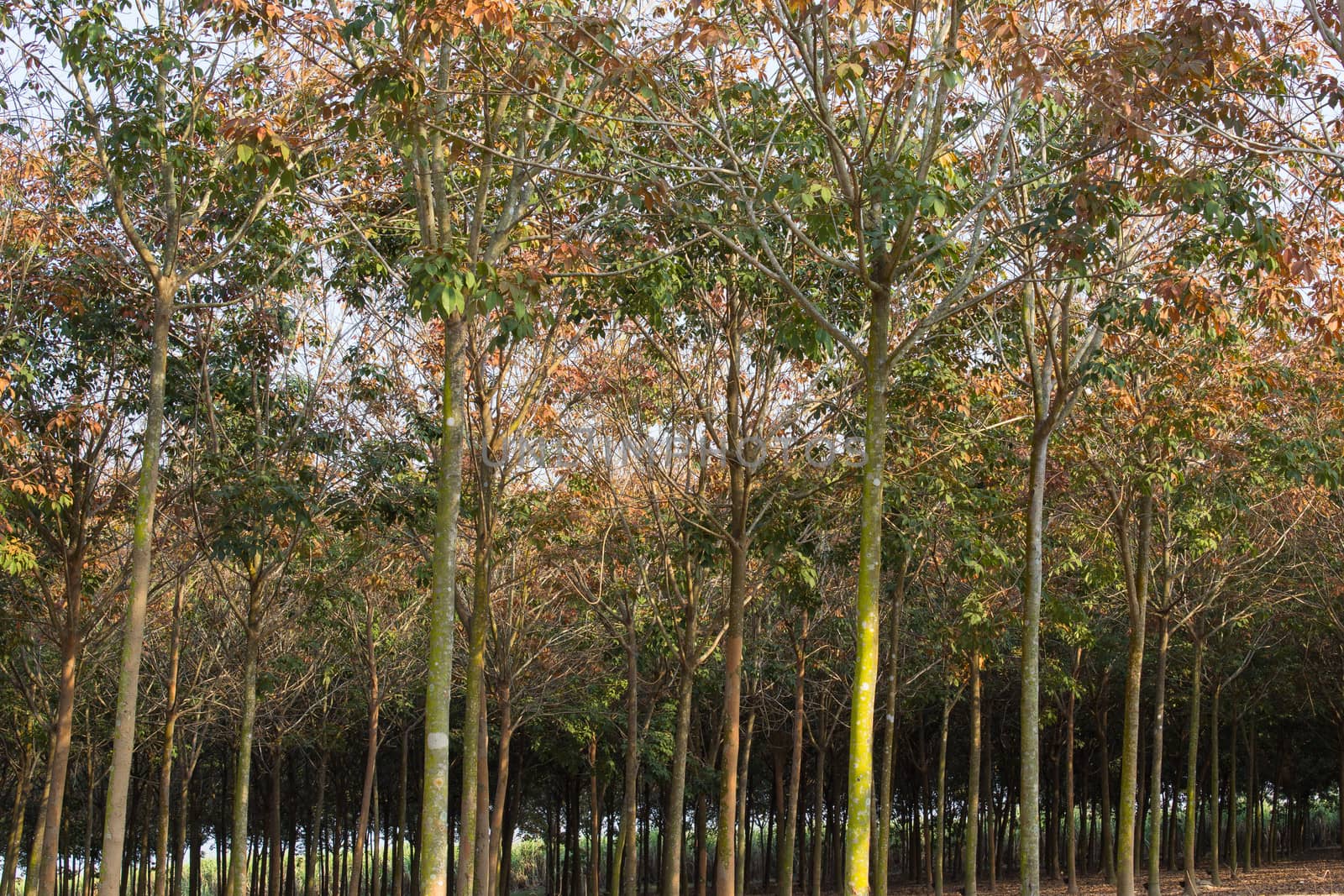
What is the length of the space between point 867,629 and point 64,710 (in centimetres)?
1124

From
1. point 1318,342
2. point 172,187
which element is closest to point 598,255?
point 172,187

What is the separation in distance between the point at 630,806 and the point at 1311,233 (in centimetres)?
1239

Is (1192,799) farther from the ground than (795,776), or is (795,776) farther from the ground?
(795,776)

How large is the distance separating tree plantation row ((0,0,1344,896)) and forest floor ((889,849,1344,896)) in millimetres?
2349

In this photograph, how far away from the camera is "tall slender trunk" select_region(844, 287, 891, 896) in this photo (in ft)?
24.1

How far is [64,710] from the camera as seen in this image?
568 inches

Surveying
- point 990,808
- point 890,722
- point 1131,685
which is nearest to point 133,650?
point 890,722

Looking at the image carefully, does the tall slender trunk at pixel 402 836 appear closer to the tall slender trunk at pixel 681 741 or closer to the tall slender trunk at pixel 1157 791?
the tall slender trunk at pixel 681 741

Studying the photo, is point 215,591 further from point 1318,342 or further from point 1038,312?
point 1318,342

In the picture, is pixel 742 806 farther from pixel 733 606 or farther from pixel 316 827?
pixel 733 606

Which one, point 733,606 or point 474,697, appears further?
point 733,606

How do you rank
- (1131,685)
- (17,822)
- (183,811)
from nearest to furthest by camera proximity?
(1131,685), (17,822), (183,811)

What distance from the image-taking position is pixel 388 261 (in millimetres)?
12672

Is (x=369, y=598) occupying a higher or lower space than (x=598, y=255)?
lower
